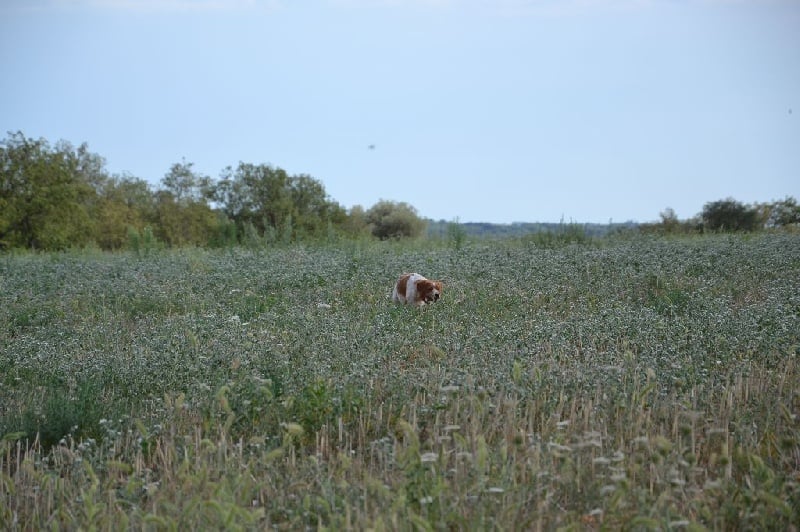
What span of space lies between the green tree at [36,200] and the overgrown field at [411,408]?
75.5 ft

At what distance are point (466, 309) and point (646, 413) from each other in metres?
3.82

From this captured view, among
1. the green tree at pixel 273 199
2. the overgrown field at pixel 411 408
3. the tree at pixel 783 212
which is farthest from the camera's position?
the green tree at pixel 273 199

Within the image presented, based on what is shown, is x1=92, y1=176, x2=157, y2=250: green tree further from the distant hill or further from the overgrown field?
the overgrown field

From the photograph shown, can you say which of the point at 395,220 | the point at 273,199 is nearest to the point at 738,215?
the point at 273,199

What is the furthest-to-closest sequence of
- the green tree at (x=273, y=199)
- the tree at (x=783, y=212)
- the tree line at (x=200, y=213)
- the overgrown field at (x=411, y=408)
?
1. the green tree at (x=273, y=199)
2. the tree at (x=783, y=212)
3. the tree line at (x=200, y=213)
4. the overgrown field at (x=411, y=408)

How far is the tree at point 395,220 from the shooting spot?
51.3 metres

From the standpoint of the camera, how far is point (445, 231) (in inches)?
728

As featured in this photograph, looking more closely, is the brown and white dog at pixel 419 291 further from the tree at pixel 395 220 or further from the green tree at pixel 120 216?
the tree at pixel 395 220

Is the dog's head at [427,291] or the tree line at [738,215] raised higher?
the tree line at [738,215]

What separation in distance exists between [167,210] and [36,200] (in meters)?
10.8

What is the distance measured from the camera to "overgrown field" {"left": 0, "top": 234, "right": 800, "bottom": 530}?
11.8ft

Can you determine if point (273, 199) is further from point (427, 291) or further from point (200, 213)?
point (427, 291)

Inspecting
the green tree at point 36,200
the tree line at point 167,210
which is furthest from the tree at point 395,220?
the green tree at point 36,200

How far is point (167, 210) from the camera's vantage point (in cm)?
4122
